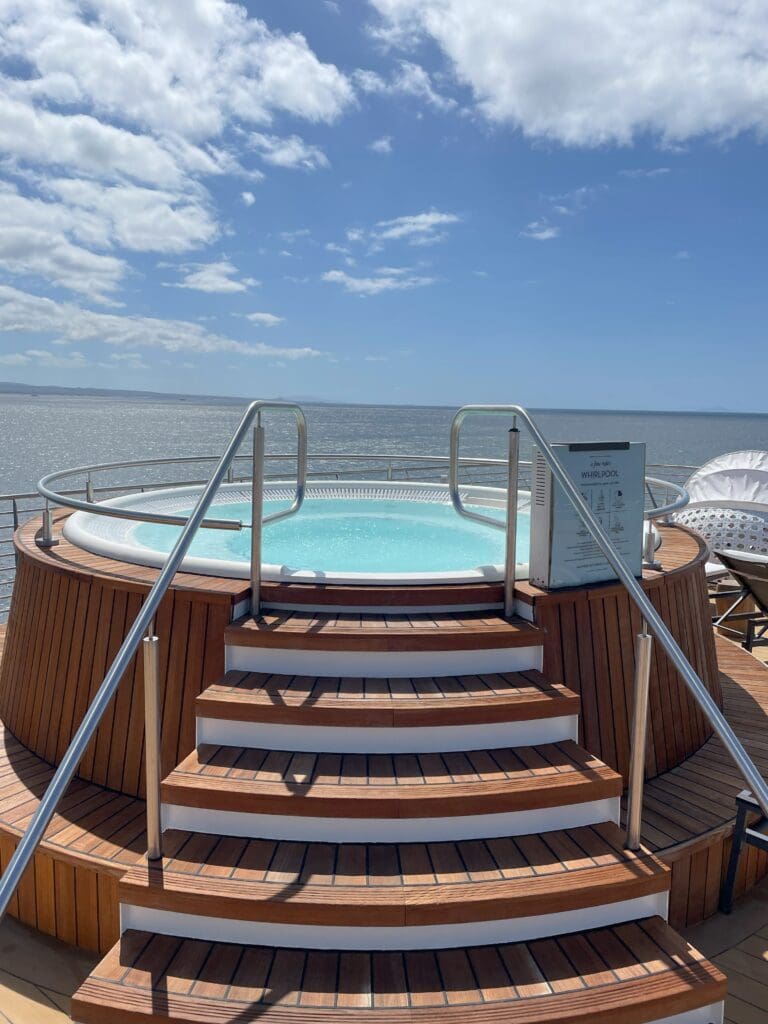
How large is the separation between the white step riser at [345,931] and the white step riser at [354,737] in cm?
67

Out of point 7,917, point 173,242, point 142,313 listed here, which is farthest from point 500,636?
point 142,313

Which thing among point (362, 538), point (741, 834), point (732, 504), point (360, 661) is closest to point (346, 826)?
point (360, 661)

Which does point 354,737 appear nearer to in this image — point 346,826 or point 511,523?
point 346,826

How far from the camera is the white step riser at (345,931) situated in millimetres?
2074

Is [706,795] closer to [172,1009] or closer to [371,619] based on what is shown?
[371,619]

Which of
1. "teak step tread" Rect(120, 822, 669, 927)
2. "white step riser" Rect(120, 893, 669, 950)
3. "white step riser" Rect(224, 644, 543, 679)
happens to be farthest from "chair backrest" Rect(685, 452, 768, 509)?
"white step riser" Rect(120, 893, 669, 950)

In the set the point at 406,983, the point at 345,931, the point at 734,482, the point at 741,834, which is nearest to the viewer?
the point at 406,983

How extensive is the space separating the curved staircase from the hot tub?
22.9 inches

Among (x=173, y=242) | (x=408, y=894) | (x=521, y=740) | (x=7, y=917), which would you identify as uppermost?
(x=173, y=242)

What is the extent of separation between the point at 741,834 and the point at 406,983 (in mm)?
1616

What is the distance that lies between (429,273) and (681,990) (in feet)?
215

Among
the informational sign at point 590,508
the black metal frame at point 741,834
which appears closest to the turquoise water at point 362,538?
the informational sign at point 590,508

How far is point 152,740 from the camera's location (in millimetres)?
2121

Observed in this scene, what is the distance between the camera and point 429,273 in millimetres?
62938
